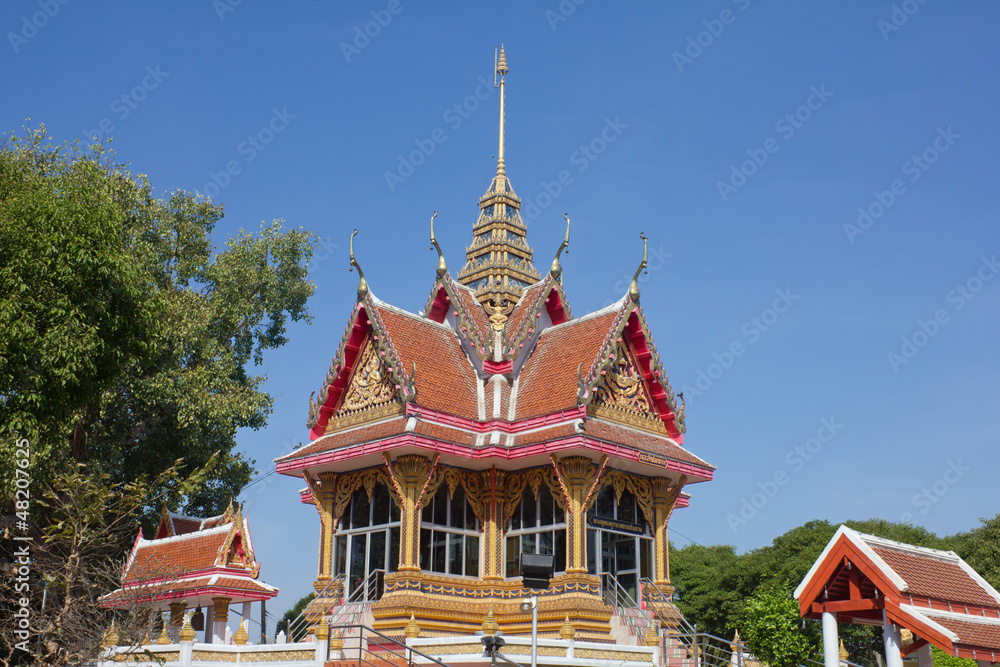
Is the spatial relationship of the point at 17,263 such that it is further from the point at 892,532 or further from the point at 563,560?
the point at 892,532

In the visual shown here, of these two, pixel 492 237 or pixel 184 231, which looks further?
pixel 184 231

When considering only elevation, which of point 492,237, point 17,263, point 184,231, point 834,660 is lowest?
point 834,660

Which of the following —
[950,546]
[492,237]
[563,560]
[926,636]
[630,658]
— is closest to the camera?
[926,636]

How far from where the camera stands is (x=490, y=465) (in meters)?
21.9

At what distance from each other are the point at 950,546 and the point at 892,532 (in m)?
2.68

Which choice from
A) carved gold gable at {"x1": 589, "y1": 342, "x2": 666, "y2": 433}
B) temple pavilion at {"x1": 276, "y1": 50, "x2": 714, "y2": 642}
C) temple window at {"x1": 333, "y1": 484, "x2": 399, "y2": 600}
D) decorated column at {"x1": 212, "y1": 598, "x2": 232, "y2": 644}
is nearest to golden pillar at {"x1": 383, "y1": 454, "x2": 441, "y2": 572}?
temple pavilion at {"x1": 276, "y1": 50, "x2": 714, "y2": 642}

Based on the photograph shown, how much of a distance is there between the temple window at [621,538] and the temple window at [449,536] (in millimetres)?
2593

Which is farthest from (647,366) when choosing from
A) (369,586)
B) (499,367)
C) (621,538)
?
(369,586)

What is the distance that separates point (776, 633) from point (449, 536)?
972 centimetres

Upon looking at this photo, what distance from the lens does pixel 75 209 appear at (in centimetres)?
1644

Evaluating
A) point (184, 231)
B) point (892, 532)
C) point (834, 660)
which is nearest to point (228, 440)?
point (184, 231)

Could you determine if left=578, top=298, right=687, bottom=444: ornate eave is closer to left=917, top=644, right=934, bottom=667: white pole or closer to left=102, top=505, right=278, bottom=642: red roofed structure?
left=102, top=505, right=278, bottom=642: red roofed structure

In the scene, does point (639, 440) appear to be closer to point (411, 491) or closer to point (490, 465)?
point (490, 465)

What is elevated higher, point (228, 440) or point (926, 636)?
point (228, 440)
